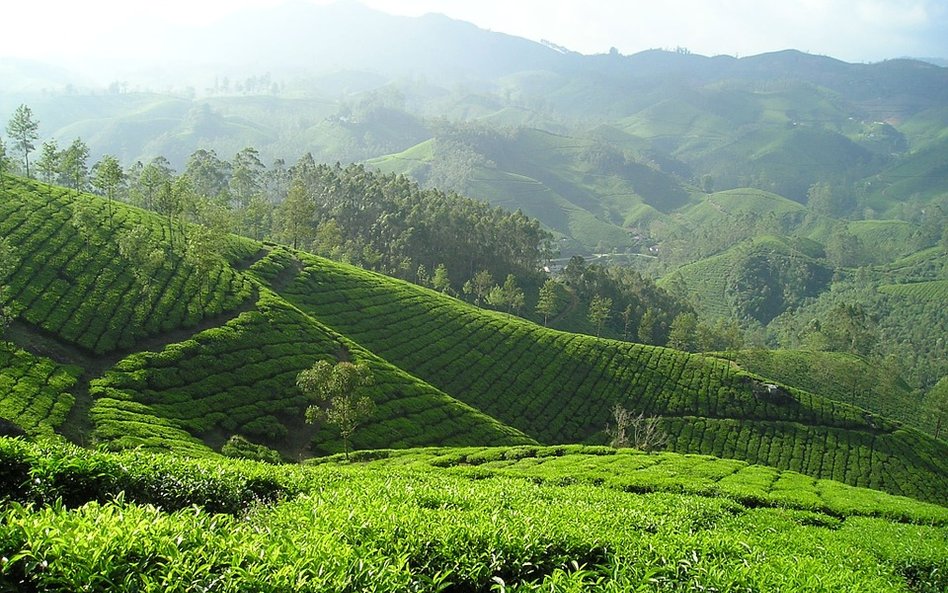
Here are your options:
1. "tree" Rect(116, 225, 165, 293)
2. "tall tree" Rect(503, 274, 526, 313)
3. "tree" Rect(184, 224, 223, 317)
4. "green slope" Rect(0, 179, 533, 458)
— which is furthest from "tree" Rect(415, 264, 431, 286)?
"tree" Rect(116, 225, 165, 293)

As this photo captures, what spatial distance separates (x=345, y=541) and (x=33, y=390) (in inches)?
1655

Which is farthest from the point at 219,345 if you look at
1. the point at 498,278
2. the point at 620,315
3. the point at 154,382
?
the point at 620,315

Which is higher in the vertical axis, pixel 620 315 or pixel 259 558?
pixel 259 558

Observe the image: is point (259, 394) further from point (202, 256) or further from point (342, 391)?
point (202, 256)

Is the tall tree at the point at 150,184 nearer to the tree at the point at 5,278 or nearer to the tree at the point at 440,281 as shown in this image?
the tree at the point at 5,278

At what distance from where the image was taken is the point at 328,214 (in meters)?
148

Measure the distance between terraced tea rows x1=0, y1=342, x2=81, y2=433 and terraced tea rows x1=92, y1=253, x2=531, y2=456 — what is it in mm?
2166

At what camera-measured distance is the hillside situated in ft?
147

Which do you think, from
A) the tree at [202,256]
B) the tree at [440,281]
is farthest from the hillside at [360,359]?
the tree at [440,281]

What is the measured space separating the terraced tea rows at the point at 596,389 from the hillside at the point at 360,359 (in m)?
0.26

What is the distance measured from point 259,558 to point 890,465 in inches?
3474

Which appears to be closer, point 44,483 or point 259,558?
point 259,558

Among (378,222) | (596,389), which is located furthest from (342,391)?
(378,222)

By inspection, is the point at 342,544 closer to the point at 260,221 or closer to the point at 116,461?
the point at 116,461
